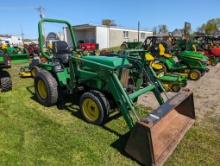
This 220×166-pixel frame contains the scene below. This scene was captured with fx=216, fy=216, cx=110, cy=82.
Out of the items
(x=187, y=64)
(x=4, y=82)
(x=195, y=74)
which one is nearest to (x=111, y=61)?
(x=4, y=82)

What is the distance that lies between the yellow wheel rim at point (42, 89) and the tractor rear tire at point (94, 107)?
1.33 metres

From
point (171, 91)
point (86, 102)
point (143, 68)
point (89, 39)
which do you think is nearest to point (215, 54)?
point (171, 91)

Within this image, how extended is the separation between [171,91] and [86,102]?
11.2ft

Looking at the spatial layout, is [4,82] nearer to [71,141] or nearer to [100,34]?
[71,141]

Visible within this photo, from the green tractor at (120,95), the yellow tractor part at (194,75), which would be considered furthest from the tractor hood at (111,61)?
the yellow tractor part at (194,75)

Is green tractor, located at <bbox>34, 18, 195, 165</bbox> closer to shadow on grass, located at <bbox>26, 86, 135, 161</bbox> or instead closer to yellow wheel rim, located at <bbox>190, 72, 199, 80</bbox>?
shadow on grass, located at <bbox>26, 86, 135, 161</bbox>

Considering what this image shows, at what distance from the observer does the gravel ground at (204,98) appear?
493 centimetres

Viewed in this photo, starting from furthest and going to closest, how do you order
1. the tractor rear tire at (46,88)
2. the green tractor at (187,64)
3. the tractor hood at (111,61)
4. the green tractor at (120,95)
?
the green tractor at (187,64), the tractor rear tire at (46,88), the tractor hood at (111,61), the green tractor at (120,95)

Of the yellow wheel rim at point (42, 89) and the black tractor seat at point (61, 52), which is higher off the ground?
the black tractor seat at point (61, 52)

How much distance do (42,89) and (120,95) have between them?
7.97ft

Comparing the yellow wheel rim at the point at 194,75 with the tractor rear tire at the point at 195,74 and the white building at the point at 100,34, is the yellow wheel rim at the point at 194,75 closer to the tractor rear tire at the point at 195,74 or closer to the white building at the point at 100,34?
the tractor rear tire at the point at 195,74

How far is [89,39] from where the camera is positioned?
29.1 m

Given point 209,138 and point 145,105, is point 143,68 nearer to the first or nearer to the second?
point 145,105

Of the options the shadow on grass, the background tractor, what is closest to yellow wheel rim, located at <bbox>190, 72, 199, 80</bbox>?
the background tractor
